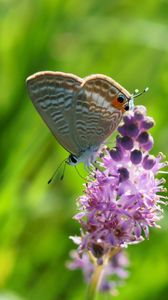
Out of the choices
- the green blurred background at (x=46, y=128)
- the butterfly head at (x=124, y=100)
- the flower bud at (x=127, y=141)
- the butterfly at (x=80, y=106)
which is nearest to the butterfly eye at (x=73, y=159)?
the butterfly at (x=80, y=106)

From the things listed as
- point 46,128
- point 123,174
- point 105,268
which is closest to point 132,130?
point 123,174

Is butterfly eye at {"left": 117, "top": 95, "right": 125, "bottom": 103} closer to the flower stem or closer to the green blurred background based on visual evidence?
the flower stem

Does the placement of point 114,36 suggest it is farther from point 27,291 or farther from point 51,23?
point 27,291

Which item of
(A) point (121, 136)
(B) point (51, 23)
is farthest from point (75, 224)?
(A) point (121, 136)

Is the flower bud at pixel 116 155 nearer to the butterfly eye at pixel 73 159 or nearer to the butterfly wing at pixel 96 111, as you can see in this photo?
the butterfly wing at pixel 96 111

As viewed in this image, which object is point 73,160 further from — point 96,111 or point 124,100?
point 124,100

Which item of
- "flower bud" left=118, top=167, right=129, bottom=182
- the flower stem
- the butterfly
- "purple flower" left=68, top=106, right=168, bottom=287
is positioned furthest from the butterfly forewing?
the flower stem
